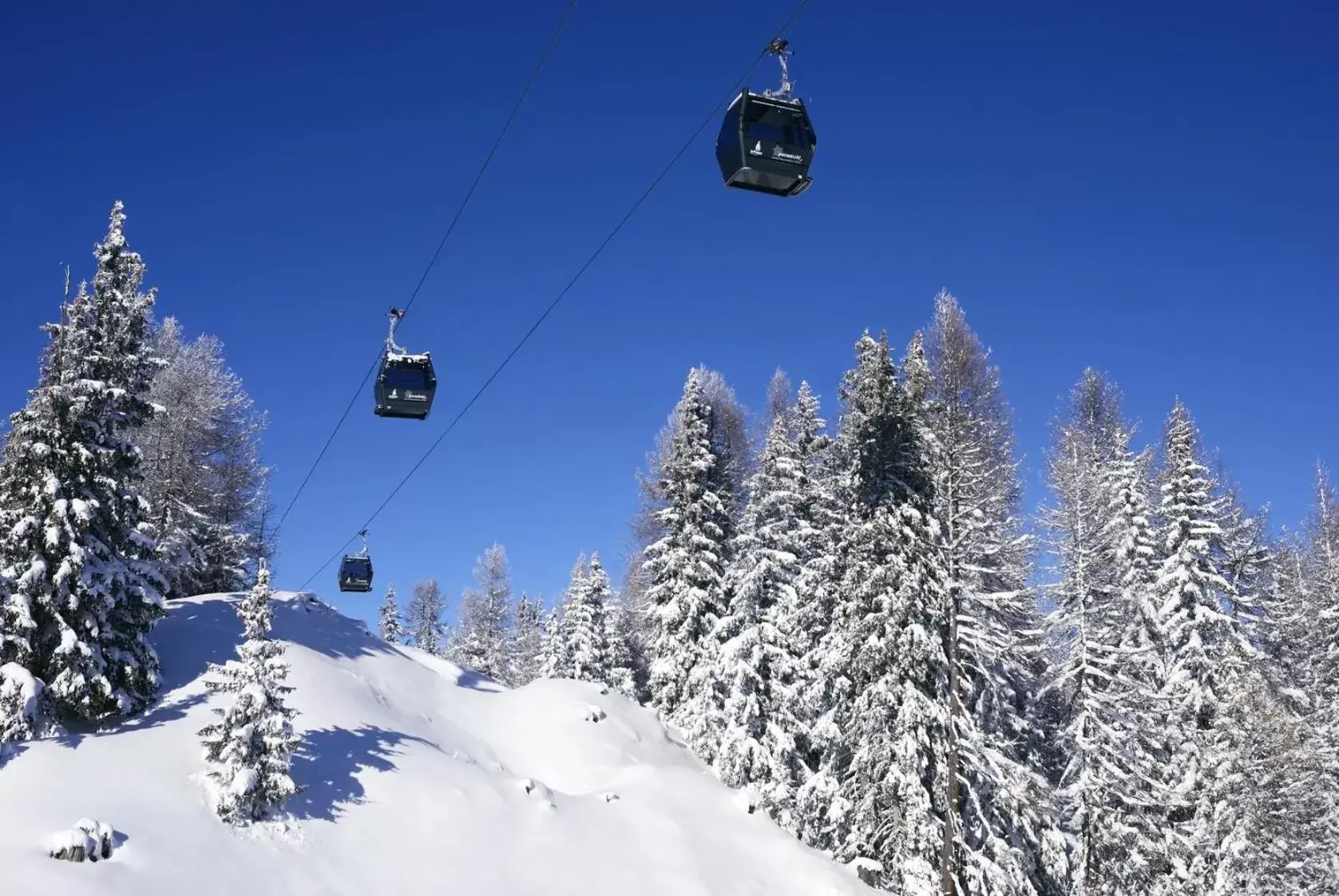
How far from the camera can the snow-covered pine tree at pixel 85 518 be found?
20.1 meters

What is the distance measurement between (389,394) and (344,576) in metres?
18.6

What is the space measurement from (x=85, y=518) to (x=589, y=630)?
30573 mm

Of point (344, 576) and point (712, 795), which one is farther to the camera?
point (344, 576)

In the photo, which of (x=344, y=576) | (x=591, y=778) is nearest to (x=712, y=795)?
(x=591, y=778)

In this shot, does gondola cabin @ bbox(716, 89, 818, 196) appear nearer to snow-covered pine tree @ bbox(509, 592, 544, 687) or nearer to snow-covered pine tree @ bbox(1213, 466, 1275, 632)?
snow-covered pine tree @ bbox(1213, 466, 1275, 632)

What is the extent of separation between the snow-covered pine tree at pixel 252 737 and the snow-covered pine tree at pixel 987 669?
15845 mm

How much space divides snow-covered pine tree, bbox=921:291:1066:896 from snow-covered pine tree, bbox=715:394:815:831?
5.71 m

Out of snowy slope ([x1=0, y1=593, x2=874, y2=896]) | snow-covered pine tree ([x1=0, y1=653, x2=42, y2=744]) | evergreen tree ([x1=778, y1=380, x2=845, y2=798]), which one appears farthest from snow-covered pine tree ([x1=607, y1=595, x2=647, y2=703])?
snow-covered pine tree ([x1=0, y1=653, x2=42, y2=744])

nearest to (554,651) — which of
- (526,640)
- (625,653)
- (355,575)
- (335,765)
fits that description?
(625,653)

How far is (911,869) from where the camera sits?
23094 millimetres

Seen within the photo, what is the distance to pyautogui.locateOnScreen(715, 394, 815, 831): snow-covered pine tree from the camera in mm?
30094

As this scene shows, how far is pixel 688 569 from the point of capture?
3538cm

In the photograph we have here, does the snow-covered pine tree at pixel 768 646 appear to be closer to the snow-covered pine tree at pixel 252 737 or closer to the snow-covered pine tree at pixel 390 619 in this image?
the snow-covered pine tree at pixel 252 737

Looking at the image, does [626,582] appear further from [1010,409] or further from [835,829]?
[835,829]
